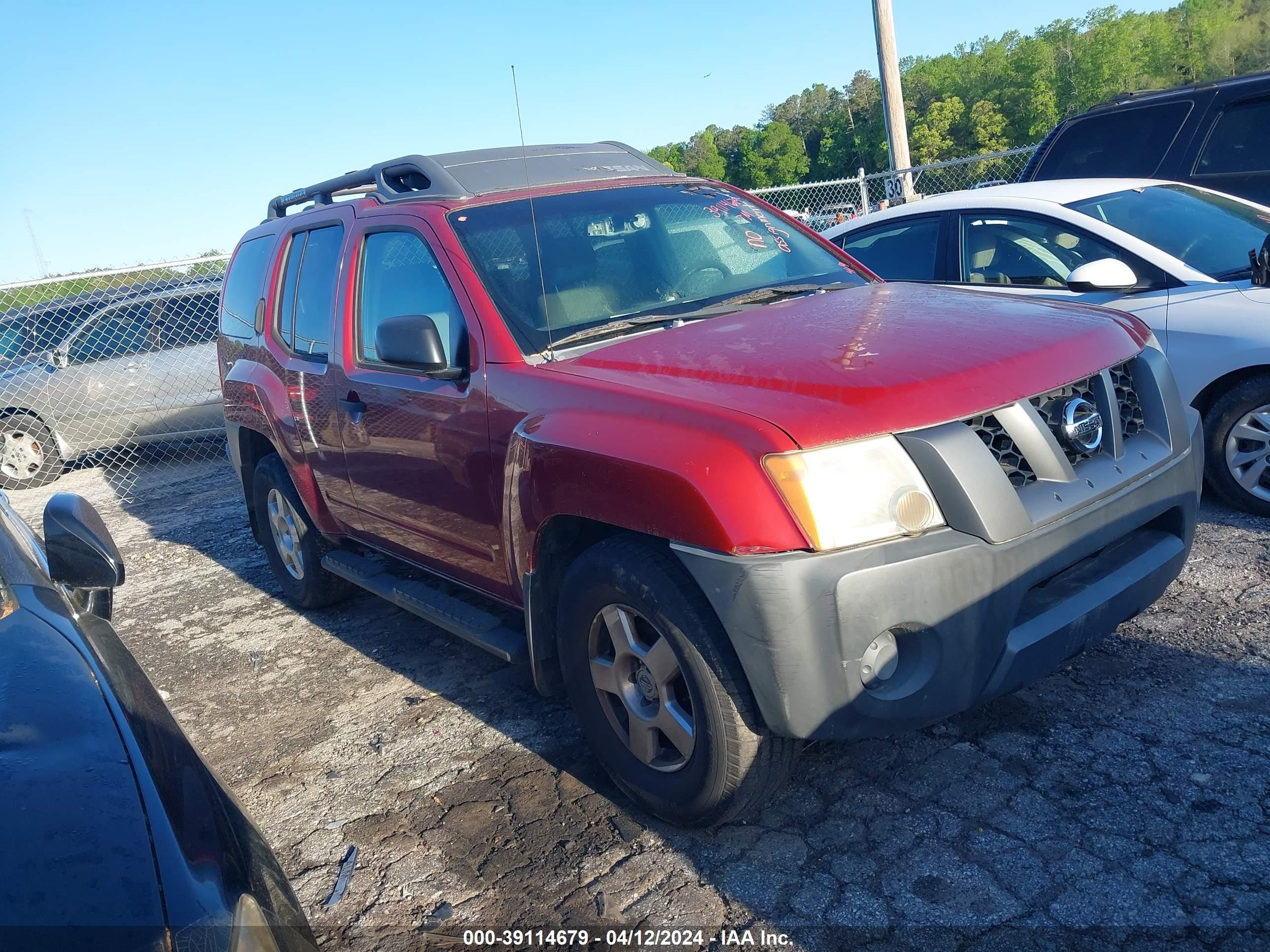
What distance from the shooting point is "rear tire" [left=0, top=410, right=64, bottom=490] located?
1032cm

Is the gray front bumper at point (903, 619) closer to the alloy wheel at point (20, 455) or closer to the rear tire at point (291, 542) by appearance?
the rear tire at point (291, 542)

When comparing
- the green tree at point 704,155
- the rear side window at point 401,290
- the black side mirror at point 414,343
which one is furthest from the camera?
the green tree at point 704,155

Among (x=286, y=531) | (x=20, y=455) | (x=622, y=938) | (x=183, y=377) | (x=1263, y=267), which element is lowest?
(x=622, y=938)

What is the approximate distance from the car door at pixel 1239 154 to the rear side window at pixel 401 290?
225 inches

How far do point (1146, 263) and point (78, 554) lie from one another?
15.4 feet

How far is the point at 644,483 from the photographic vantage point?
254 cm

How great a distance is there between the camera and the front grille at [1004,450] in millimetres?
2536

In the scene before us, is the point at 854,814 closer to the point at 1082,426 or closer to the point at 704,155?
the point at 1082,426

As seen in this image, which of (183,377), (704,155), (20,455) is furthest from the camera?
(704,155)

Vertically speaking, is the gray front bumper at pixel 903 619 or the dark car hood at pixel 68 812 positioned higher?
the dark car hood at pixel 68 812

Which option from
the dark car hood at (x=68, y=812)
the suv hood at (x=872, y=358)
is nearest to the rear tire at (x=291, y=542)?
the suv hood at (x=872, y=358)

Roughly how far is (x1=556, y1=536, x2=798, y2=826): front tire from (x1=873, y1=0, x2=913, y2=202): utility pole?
10335mm

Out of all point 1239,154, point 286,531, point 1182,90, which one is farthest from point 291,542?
point 1182,90

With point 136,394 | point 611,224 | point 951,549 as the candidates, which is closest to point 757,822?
point 951,549
